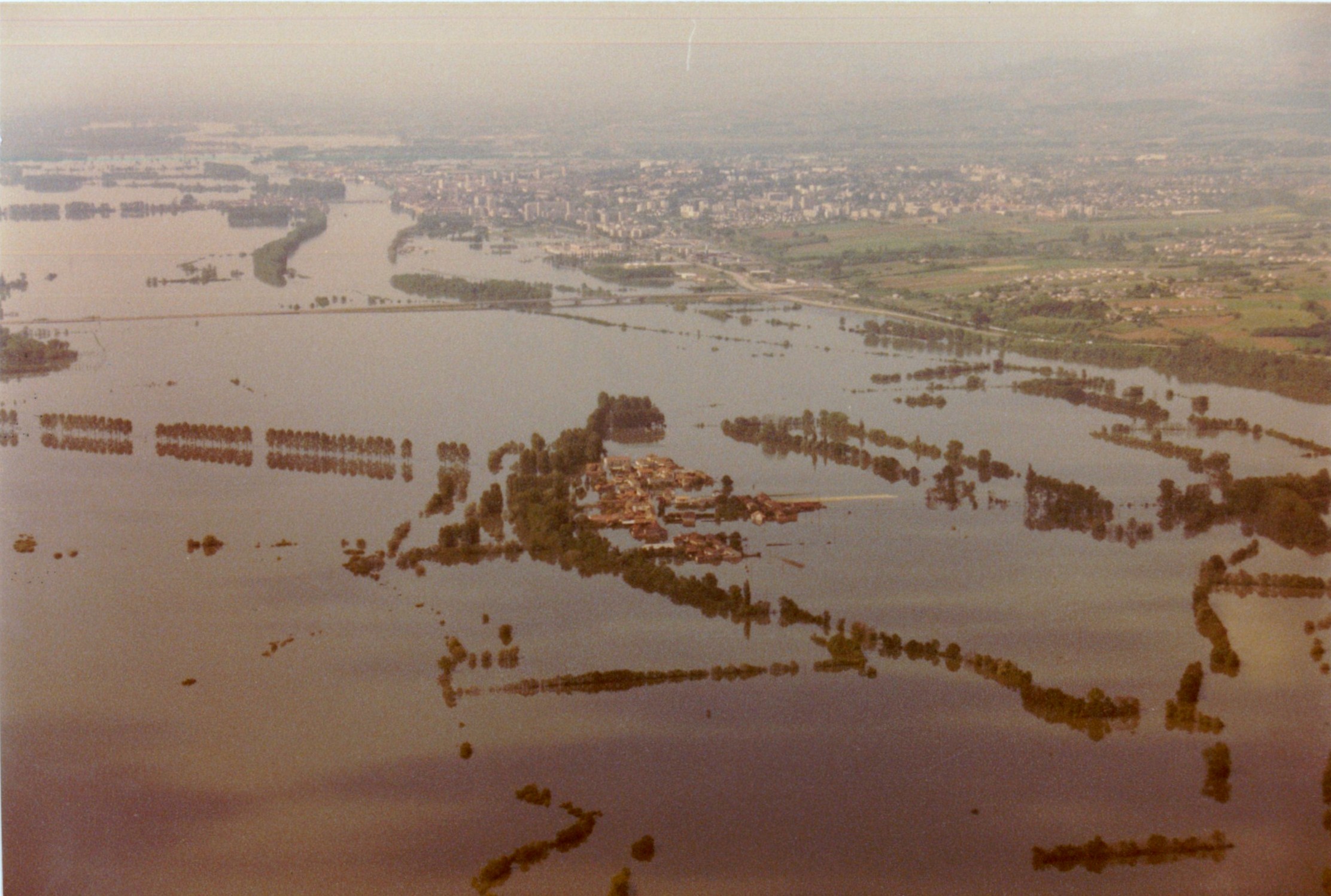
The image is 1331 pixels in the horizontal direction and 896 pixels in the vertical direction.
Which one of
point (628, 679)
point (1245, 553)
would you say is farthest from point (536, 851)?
point (1245, 553)

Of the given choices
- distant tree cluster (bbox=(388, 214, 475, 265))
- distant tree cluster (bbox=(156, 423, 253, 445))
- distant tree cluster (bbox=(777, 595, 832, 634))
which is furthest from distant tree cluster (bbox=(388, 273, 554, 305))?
distant tree cluster (bbox=(777, 595, 832, 634))

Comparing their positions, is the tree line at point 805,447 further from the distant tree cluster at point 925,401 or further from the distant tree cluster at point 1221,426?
the distant tree cluster at point 1221,426

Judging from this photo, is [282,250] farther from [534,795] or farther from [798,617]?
[534,795]

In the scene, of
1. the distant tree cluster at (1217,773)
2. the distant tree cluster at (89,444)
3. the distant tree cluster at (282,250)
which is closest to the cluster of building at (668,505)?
the distant tree cluster at (1217,773)

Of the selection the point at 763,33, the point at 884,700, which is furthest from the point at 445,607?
the point at 763,33

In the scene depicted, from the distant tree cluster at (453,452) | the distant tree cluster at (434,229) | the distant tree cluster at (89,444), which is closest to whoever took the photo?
the distant tree cluster at (453,452)

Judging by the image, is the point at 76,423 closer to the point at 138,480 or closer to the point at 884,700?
the point at 138,480
